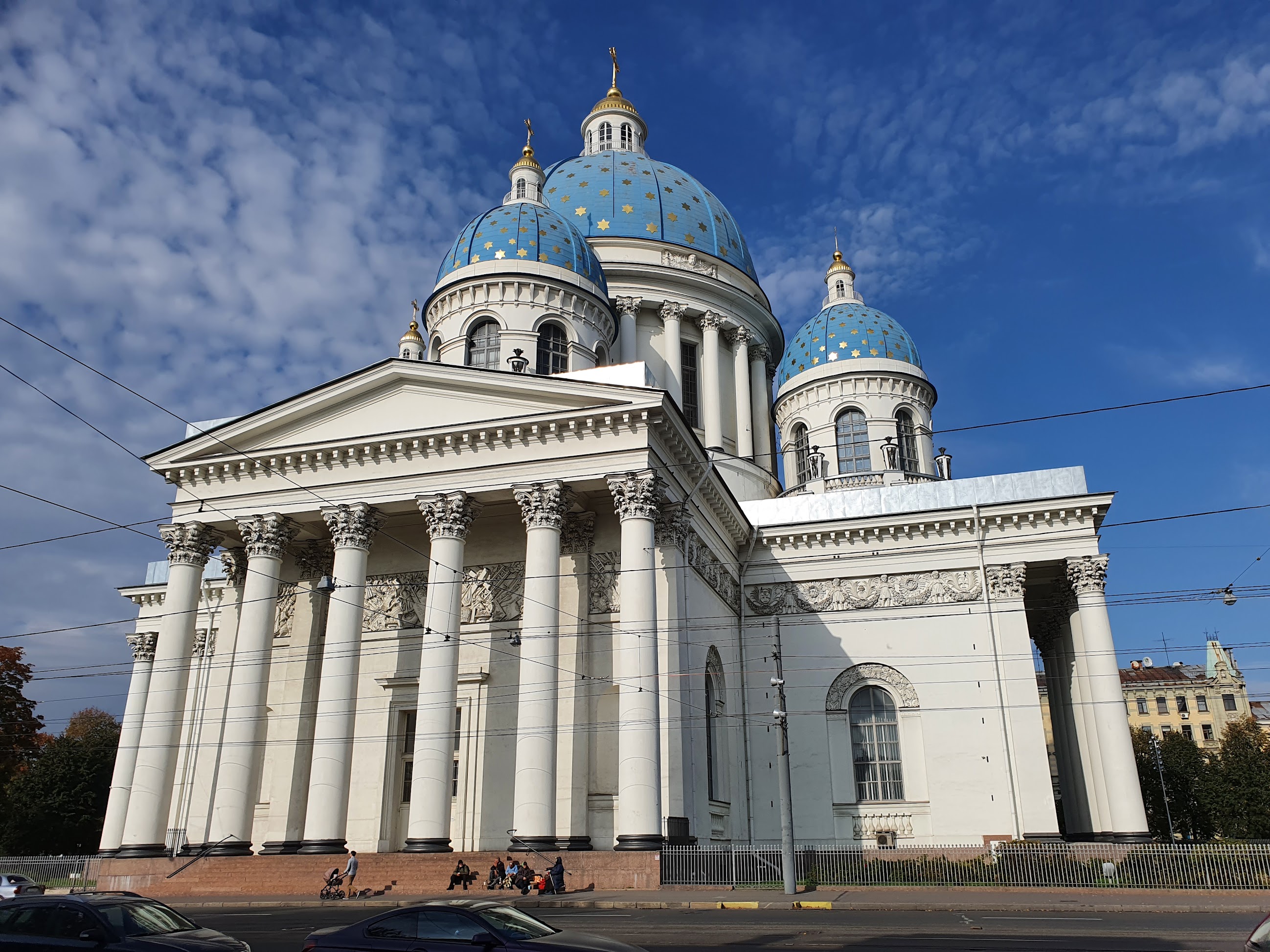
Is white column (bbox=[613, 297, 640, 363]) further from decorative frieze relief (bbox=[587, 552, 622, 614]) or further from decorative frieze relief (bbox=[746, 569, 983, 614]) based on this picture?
decorative frieze relief (bbox=[587, 552, 622, 614])

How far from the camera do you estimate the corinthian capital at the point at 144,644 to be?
35.2 metres

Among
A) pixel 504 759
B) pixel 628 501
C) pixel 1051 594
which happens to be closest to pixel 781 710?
pixel 628 501

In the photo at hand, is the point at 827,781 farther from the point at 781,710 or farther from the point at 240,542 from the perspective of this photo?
the point at 240,542

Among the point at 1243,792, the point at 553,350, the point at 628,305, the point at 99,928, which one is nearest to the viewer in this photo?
the point at 99,928

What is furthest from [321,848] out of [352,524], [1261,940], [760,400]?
[760,400]

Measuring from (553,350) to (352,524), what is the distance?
10.2 m

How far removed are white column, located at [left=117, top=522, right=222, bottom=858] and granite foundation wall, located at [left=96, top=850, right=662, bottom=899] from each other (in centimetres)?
67

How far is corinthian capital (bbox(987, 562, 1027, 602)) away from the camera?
3077cm

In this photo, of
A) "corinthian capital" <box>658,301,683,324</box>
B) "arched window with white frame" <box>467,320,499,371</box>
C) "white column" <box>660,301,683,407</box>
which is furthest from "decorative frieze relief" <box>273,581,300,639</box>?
"corinthian capital" <box>658,301,683,324</box>

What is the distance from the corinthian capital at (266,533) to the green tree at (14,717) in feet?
84.4

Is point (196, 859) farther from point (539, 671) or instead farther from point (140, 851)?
point (539, 671)

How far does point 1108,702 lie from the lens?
2884 centimetres

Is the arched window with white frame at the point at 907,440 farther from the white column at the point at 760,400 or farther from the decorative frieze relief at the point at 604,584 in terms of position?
the decorative frieze relief at the point at 604,584

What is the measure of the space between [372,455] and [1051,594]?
22324mm
